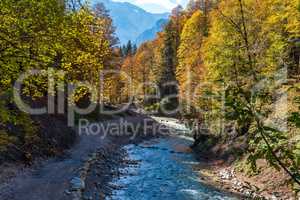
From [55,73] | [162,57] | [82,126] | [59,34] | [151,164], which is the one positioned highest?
[162,57]

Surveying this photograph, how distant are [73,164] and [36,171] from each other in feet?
10.3

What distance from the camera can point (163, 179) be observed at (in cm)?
2406

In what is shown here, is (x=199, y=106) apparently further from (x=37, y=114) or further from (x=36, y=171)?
(x=36, y=171)

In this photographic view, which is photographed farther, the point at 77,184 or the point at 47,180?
the point at 47,180

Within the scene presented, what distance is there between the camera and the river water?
798 inches

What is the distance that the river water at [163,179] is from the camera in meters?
20.3

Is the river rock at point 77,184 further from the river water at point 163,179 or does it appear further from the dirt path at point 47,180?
the river water at point 163,179

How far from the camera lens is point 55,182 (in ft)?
59.8

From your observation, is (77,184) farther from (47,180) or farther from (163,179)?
(163,179)

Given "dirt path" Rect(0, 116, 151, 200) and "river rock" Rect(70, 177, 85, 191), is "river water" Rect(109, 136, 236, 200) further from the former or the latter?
"dirt path" Rect(0, 116, 151, 200)

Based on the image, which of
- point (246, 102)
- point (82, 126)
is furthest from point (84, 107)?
point (246, 102)

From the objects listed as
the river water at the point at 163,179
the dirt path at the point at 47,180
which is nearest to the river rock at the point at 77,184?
the dirt path at the point at 47,180

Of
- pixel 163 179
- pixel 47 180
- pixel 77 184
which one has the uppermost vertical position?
pixel 47 180

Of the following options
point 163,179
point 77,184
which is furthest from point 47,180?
point 163,179
